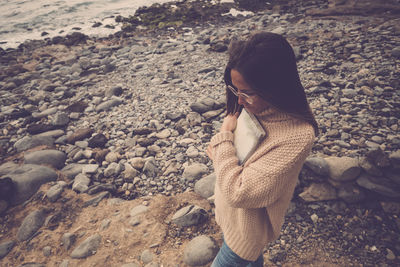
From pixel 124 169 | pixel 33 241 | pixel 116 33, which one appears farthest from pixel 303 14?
pixel 33 241

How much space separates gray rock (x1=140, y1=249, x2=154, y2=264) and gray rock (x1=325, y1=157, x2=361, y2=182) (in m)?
2.58

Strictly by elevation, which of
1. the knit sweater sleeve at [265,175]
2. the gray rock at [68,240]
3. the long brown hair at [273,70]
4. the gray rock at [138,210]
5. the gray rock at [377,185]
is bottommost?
the gray rock at [68,240]

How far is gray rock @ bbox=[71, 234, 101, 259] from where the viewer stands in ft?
9.46

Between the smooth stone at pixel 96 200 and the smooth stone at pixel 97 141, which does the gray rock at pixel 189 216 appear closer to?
the smooth stone at pixel 96 200

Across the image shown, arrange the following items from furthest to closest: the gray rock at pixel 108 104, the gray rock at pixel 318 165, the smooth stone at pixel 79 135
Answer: the gray rock at pixel 108 104 → the smooth stone at pixel 79 135 → the gray rock at pixel 318 165

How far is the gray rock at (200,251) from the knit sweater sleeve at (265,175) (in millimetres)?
1605

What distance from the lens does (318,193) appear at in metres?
3.21

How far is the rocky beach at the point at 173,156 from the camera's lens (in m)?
2.89

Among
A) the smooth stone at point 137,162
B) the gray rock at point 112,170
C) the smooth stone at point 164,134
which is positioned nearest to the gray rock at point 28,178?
the gray rock at point 112,170

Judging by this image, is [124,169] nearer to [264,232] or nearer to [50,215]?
[50,215]

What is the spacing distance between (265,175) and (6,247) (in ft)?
11.9

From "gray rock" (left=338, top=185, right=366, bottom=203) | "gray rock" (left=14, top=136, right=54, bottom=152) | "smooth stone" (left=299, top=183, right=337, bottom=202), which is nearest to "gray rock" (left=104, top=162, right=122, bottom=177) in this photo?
"gray rock" (left=14, top=136, right=54, bottom=152)

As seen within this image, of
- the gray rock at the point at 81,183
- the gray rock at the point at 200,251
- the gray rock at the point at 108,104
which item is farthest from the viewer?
the gray rock at the point at 108,104

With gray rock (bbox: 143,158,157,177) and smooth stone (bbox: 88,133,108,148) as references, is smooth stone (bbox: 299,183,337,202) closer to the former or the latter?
gray rock (bbox: 143,158,157,177)
